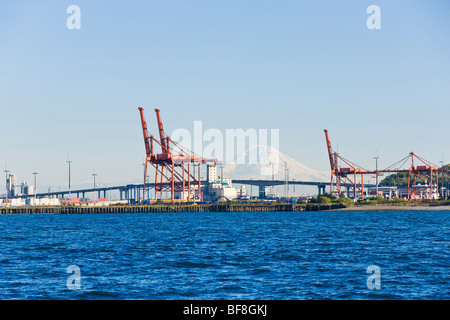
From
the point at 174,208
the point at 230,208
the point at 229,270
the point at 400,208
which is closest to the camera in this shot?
the point at 229,270

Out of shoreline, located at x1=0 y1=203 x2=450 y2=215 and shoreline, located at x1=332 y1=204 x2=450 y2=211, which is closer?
shoreline, located at x1=332 y1=204 x2=450 y2=211

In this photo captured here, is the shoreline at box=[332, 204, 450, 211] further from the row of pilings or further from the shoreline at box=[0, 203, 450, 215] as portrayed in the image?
the row of pilings

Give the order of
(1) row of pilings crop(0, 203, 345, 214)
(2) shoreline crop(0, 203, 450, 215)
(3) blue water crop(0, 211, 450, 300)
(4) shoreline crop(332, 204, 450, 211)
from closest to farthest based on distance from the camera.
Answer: (3) blue water crop(0, 211, 450, 300)
(4) shoreline crop(332, 204, 450, 211)
(2) shoreline crop(0, 203, 450, 215)
(1) row of pilings crop(0, 203, 345, 214)

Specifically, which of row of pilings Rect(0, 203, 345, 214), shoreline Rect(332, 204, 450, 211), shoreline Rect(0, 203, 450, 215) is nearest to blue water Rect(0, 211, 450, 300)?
shoreline Rect(332, 204, 450, 211)

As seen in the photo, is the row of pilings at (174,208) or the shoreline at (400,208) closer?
the shoreline at (400,208)

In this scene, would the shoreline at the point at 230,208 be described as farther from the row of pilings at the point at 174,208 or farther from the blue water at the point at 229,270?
the blue water at the point at 229,270

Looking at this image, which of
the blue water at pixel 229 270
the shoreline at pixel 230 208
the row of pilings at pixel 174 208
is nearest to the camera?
the blue water at pixel 229 270

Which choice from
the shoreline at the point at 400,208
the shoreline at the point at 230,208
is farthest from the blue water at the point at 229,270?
the shoreline at the point at 230,208

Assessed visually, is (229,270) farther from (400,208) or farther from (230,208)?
(400,208)

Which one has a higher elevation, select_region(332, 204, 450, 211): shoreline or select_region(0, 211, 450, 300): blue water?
select_region(0, 211, 450, 300): blue water

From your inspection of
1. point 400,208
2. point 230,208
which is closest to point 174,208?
point 230,208

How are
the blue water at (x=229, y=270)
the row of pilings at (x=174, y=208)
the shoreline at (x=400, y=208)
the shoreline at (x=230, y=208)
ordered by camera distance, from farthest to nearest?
the row of pilings at (x=174, y=208) → the shoreline at (x=230, y=208) → the shoreline at (x=400, y=208) → the blue water at (x=229, y=270)

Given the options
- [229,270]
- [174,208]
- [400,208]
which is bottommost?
[400,208]
